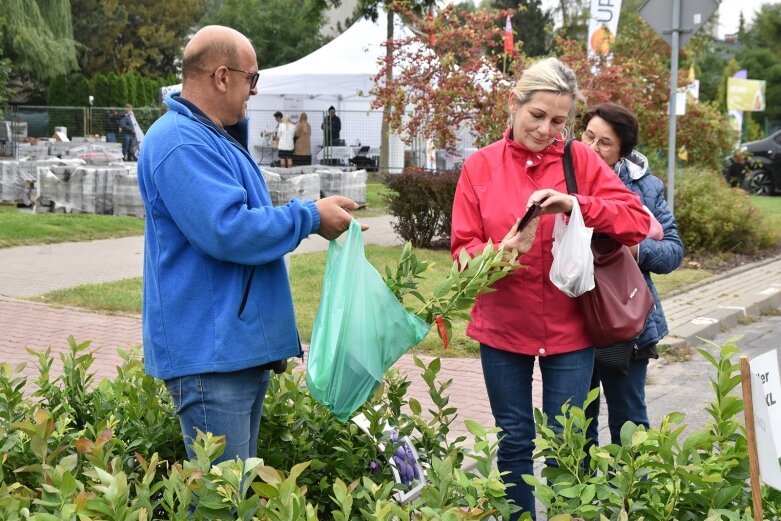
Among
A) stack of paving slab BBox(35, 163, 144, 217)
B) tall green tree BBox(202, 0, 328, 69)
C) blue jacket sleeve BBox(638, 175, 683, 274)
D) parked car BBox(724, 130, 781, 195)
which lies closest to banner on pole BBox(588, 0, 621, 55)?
stack of paving slab BBox(35, 163, 144, 217)

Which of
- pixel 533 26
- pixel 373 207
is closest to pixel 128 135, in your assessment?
pixel 373 207

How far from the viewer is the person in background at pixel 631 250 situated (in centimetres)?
415

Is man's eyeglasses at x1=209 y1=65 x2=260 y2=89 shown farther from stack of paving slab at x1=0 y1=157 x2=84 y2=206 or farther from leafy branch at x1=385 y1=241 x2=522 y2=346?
stack of paving slab at x1=0 y1=157 x2=84 y2=206

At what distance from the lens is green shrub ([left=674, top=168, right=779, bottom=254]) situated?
1312 cm

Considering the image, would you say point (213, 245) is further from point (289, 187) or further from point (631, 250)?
point (289, 187)

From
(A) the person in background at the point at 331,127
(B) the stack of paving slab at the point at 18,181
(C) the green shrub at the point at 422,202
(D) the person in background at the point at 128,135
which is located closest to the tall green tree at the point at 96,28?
(D) the person in background at the point at 128,135

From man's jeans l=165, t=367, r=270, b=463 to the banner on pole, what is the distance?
47.6 ft

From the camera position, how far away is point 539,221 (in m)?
3.30

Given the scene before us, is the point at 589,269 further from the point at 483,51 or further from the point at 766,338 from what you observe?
the point at 483,51

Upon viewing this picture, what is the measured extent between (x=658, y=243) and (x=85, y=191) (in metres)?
13.3

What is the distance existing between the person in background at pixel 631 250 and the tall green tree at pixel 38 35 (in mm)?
16597

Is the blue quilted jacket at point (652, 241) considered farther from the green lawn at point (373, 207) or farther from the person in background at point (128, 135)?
the person in background at point (128, 135)

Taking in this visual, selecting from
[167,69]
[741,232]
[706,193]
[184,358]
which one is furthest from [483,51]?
[167,69]

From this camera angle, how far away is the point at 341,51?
90.7 ft
